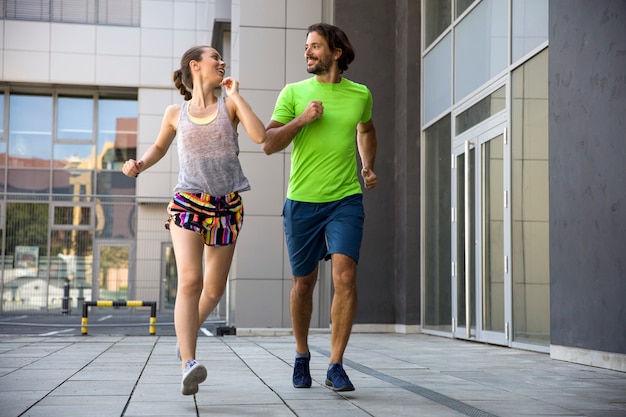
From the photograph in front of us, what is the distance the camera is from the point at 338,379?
4.50 m

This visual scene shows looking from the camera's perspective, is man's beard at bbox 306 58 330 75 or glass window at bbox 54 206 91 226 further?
glass window at bbox 54 206 91 226

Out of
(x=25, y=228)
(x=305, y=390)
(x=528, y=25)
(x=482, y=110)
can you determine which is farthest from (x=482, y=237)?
(x=25, y=228)

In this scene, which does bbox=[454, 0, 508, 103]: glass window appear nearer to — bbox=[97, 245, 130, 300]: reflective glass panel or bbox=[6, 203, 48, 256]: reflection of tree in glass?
bbox=[97, 245, 130, 300]: reflective glass panel

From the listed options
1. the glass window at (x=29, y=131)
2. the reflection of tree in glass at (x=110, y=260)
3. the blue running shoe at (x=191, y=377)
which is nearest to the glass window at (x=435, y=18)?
the reflection of tree in glass at (x=110, y=260)

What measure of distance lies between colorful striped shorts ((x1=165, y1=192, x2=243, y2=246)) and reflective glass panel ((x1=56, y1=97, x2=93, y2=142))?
78.8 feet

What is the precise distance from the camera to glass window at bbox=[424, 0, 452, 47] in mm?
11555

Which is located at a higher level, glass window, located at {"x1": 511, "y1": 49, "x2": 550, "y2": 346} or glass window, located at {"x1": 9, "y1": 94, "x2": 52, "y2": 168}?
glass window, located at {"x1": 9, "y1": 94, "x2": 52, "y2": 168}

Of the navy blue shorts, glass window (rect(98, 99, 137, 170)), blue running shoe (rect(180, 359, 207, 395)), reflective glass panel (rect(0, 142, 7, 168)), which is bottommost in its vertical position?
blue running shoe (rect(180, 359, 207, 395))

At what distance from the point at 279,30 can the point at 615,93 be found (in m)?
7.48

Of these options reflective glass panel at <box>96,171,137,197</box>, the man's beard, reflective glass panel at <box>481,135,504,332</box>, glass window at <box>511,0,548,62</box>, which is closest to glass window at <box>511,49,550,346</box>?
glass window at <box>511,0,548,62</box>

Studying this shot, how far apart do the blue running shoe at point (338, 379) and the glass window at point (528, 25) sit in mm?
4715

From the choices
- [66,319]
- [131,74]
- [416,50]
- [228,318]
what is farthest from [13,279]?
[131,74]

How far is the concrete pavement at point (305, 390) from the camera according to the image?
3.96 m

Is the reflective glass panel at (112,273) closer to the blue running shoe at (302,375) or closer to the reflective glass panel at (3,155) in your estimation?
the blue running shoe at (302,375)
